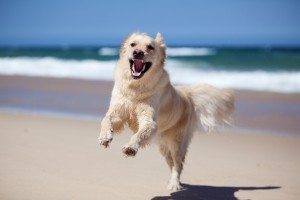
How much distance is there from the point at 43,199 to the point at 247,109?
22.3 feet

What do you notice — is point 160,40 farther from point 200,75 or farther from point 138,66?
point 200,75

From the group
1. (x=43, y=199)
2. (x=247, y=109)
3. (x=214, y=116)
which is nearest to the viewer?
(x=43, y=199)

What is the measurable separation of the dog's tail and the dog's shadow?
85 cm

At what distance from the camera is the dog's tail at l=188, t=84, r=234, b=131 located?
6195mm

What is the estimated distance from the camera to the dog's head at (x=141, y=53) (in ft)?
16.8

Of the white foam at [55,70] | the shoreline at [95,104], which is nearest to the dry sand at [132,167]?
the shoreline at [95,104]

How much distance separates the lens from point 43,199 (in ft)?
15.1

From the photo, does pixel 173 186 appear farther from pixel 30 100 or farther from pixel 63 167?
pixel 30 100

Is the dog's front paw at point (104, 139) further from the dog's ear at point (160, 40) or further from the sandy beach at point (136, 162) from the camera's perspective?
the dog's ear at point (160, 40)

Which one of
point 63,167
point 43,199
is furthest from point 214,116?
Answer: point 43,199

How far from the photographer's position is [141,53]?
5.09 metres

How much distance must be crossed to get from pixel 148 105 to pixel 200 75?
1542 cm

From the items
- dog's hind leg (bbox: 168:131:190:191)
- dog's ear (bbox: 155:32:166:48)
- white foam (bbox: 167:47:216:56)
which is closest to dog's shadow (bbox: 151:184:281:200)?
dog's hind leg (bbox: 168:131:190:191)

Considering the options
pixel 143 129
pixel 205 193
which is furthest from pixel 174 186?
pixel 143 129
